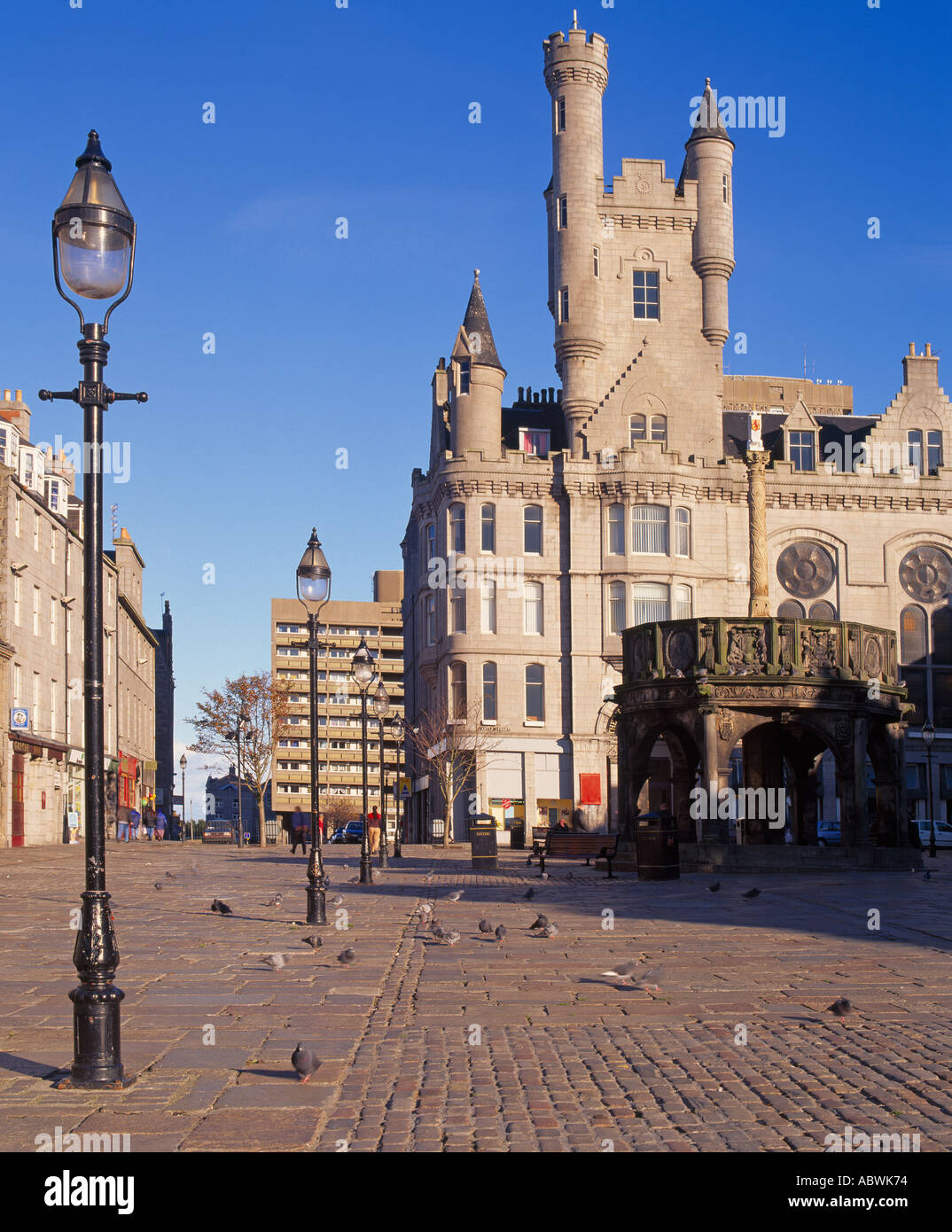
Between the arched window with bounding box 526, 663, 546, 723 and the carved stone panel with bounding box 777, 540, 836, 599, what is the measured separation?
1247 centimetres

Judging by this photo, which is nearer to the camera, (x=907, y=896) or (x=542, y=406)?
(x=907, y=896)

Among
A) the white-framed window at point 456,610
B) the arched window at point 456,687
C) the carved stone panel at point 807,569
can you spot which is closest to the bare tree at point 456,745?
the arched window at point 456,687

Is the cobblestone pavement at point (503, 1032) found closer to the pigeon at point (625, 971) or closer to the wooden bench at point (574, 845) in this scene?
the pigeon at point (625, 971)

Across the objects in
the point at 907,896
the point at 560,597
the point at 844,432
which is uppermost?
the point at 844,432

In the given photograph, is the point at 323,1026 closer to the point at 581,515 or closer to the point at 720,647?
the point at 720,647

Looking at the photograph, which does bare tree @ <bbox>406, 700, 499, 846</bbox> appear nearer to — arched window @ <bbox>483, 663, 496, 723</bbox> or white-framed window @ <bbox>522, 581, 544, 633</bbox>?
arched window @ <bbox>483, 663, 496, 723</bbox>

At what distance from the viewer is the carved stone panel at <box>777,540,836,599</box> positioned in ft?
206

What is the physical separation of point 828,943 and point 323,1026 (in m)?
7.42

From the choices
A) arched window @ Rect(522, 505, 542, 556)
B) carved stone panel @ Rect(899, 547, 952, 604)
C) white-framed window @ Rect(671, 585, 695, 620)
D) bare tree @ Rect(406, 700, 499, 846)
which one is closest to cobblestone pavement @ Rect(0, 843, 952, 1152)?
bare tree @ Rect(406, 700, 499, 846)

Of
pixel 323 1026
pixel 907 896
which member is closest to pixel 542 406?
pixel 907 896

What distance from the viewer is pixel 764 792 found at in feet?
109

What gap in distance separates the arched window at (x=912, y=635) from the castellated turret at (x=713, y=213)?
1560 cm

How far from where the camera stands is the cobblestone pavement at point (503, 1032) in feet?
22.6

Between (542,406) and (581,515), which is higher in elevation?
(542,406)
